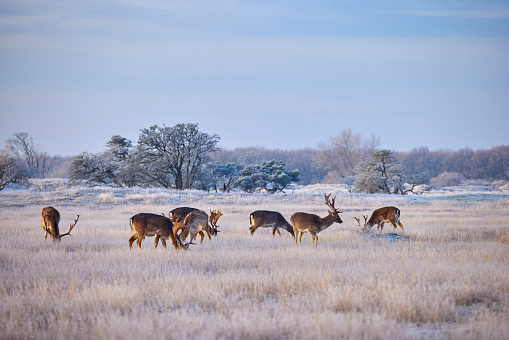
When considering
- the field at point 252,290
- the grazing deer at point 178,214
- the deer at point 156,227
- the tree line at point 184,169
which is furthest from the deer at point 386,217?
the tree line at point 184,169

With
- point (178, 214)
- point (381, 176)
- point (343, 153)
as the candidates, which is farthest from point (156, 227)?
point (343, 153)

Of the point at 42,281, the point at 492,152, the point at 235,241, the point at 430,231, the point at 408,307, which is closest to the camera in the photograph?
the point at 408,307

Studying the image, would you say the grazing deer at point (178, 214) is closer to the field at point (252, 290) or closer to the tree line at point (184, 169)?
the field at point (252, 290)

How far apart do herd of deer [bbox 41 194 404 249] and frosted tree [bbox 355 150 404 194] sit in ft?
101

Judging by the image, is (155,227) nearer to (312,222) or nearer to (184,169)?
(312,222)

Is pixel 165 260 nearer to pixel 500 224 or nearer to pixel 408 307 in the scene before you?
pixel 408 307

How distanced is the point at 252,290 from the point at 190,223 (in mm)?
5599

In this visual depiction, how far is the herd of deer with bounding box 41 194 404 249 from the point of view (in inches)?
442

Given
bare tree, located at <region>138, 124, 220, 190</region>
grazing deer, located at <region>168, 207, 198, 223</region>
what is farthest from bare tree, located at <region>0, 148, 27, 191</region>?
grazing deer, located at <region>168, 207, 198, 223</region>

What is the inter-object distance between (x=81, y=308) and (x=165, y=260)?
140 inches

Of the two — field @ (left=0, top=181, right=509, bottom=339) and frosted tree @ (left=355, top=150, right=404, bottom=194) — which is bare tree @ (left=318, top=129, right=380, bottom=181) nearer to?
frosted tree @ (left=355, top=150, right=404, bottom=194)

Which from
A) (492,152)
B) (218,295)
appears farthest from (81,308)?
(492,152)

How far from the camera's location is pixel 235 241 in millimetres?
13508

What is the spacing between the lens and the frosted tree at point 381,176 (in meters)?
46.4
